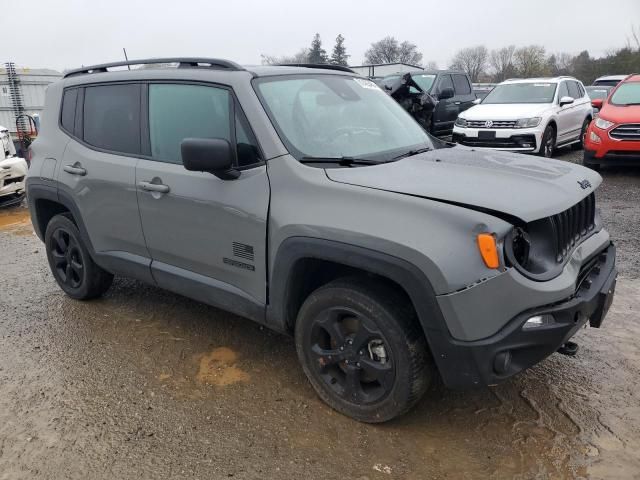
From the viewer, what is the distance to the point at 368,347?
9.36 ft

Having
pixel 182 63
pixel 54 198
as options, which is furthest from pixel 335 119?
pixel 54 198

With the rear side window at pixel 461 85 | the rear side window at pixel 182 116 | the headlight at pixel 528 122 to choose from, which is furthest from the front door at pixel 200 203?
the rear side window at pixel 461 85

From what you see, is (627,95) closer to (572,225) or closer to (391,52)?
(572,225)

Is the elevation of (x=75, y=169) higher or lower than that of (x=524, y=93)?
higher

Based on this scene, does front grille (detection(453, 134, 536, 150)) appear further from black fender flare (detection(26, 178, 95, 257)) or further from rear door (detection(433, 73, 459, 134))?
black fender flare (detection(26, 178, 95, 257))

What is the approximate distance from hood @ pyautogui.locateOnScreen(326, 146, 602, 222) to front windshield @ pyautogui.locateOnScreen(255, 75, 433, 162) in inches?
9.6

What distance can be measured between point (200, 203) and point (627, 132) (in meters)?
8.43

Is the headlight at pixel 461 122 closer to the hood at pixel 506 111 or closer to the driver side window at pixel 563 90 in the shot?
the hood at pixel 506 111

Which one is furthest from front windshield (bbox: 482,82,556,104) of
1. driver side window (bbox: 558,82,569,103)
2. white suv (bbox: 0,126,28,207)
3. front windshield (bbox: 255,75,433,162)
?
white suv (bbox: 0,126,28,207)

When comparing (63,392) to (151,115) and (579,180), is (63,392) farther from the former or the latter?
(579,180)

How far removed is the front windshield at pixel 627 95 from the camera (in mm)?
9962

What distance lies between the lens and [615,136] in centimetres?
932

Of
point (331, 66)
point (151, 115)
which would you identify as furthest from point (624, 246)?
point (151, 115)

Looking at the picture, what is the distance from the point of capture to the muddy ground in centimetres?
269
